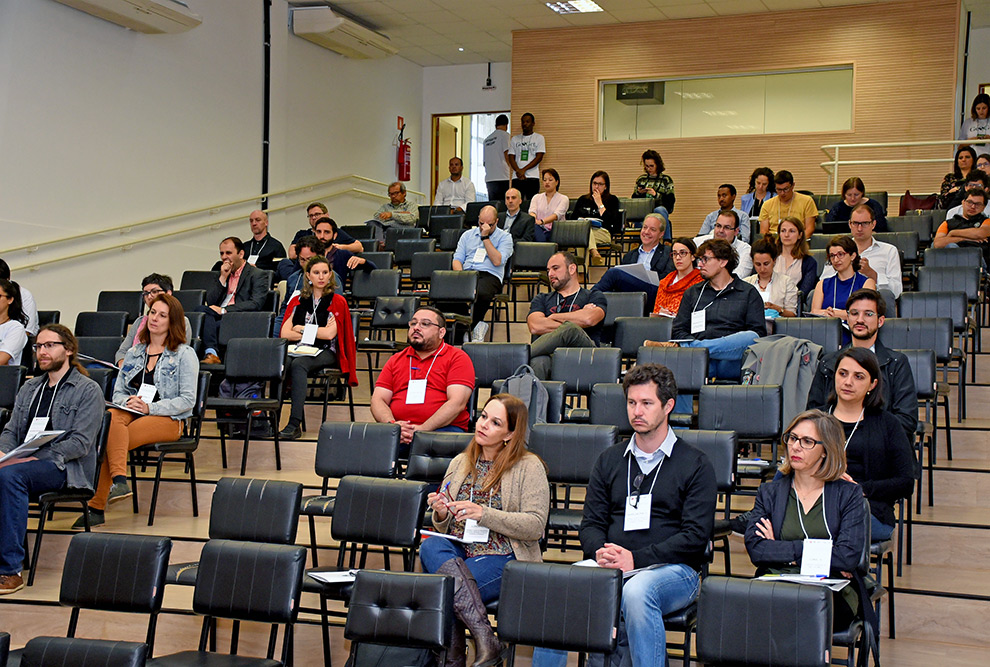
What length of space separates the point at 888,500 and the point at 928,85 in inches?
330

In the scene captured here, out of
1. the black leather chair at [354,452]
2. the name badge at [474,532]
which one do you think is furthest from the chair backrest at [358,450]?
the name badge at [474,532]

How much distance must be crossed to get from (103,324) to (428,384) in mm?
2998

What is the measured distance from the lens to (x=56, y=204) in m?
8.09

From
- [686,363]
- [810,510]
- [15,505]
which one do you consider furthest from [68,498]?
[810,510]

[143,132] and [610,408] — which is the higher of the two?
[143,132]

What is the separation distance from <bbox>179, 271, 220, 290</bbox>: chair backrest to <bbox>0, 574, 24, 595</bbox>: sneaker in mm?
4019

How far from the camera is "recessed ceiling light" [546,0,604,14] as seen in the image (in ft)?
36.6

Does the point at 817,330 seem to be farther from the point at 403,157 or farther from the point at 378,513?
the point at 403,157

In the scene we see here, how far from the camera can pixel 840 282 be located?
237 inches

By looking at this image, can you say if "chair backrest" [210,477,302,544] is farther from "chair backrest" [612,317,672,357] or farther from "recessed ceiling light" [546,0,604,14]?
"recessed ceiling light" [546,0,604,14]

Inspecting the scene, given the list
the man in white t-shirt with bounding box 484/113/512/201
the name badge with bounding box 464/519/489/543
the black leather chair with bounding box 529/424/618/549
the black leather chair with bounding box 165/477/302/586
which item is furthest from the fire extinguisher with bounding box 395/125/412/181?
the name badge with bounding box 464/519/489/543

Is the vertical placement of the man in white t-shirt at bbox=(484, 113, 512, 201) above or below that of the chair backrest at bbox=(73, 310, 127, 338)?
above

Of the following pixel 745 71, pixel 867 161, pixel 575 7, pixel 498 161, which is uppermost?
pixel 575 7

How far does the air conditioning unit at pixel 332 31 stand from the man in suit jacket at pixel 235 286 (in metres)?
4.34
